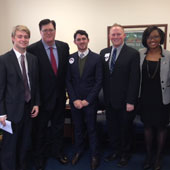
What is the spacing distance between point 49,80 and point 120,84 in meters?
0.79

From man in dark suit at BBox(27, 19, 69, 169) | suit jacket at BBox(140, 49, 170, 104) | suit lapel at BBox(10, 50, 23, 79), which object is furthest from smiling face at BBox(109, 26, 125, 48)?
suit lapel at BBox(10, 50, 23, 79)

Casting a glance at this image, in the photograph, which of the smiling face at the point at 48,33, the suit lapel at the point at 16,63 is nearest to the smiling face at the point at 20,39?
the suit lapel at the point at 16,63

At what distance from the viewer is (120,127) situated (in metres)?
2.30

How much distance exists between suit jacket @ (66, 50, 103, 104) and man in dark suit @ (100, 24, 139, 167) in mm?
112

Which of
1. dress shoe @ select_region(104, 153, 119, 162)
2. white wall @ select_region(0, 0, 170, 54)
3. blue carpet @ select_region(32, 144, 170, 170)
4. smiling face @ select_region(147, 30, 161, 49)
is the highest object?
white wall @ select_region(0, 0, 170, 54)

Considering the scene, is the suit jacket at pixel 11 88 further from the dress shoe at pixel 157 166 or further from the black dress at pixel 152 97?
the dress shoe at pixel 157 166

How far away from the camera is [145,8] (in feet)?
10.7

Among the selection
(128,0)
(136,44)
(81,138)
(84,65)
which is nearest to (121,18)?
(128,0)

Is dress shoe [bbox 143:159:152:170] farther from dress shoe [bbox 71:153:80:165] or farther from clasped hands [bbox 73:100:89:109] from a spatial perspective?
clasped hands [bbox 73:100:89:109]

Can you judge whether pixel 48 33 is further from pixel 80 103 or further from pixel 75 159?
pixel 75 159

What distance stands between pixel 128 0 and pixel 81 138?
243 cm

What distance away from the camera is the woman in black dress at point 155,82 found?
196 cm

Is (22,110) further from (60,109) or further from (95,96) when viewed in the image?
(95,96)

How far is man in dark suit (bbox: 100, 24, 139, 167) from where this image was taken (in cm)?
204
